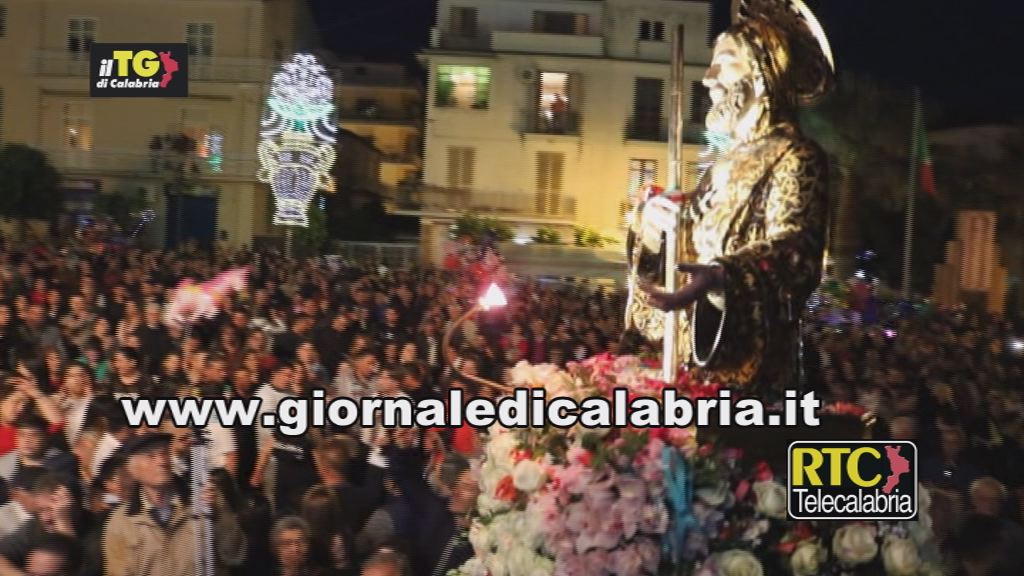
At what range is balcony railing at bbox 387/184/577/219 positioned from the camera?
37.4 metres

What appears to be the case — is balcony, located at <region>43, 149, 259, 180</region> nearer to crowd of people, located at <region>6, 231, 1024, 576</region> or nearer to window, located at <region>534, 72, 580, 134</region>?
window, located at <region>534, 72, 580, 134</region>

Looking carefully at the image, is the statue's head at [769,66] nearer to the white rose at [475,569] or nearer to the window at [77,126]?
the white rose at [475,569]

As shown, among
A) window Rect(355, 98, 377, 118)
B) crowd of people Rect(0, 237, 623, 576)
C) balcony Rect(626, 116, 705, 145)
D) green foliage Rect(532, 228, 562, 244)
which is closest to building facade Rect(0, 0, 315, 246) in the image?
green foliage Rect(532, 228, 562, 244)

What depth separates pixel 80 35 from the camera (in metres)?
38.6

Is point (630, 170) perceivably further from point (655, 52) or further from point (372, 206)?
point (372, 206)

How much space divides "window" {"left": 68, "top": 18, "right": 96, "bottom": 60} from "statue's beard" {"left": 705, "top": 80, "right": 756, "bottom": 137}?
37.5 metres

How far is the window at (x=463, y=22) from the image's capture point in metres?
37.9

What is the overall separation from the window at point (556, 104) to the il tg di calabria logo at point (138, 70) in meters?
15.9

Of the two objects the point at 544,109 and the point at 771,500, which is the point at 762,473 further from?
the point at 544,109

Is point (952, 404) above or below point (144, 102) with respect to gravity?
below

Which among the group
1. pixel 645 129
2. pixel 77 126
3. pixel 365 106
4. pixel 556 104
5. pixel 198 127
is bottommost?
pixel 77 126

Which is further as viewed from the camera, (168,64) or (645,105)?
(645,105)

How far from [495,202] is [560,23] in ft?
19.8

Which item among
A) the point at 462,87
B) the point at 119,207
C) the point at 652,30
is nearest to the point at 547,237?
the point at 462,87
